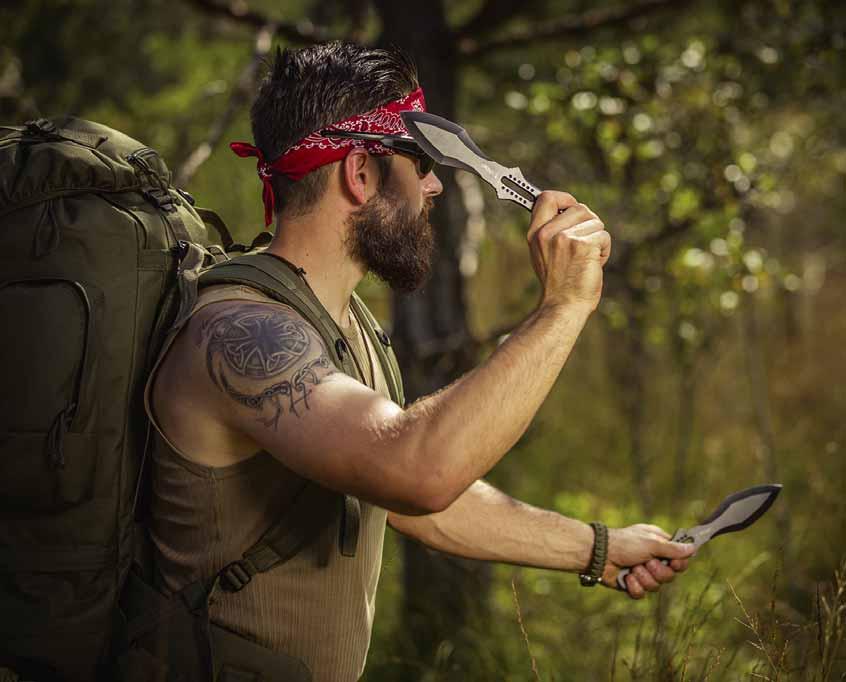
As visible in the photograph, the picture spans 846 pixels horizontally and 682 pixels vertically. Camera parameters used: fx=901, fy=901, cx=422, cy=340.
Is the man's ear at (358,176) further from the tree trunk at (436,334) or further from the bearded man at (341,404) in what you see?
the tree trunk at (436,334)

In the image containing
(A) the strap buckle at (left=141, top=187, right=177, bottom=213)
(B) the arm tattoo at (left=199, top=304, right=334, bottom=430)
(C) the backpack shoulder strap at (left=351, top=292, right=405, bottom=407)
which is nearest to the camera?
(B) the arm tattoo at (left=199, top=304, right=334, bottom=430)

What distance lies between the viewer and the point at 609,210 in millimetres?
4629

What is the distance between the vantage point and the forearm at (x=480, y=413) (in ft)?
5.56

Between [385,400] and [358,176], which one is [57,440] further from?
[358,176]

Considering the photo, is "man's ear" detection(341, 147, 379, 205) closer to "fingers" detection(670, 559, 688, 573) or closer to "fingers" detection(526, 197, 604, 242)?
"fingers" detection(526, 197, 604, 242)

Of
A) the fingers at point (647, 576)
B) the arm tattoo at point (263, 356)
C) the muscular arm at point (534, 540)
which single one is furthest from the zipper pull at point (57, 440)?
the fingers at point (647, 576)

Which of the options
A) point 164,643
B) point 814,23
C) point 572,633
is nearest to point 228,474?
point 164,643

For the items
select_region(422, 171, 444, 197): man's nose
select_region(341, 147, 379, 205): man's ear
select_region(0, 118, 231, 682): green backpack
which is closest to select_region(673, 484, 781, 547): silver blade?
select_region(422, 171, 444, 197): man's nose

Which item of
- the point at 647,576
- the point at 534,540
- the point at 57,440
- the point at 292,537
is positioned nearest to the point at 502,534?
the point at 534,540

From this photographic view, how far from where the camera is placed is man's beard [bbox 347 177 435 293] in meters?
2.27

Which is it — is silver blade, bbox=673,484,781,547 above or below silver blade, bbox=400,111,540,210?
below

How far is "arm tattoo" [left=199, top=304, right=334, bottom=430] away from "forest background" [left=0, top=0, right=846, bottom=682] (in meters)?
A: 1.37

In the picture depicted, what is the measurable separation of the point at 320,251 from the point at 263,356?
495 millimetres

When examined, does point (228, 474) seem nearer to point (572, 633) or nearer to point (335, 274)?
point (335, 274)
